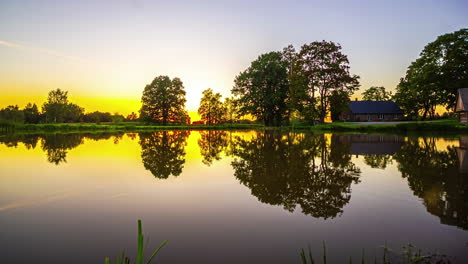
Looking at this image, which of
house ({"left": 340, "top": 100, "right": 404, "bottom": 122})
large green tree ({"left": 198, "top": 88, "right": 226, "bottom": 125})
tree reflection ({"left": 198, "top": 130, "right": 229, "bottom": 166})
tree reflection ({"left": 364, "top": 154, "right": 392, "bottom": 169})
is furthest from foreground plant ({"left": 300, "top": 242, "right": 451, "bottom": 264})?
large green tree ({"left": 198, "top": 88, "right": 226, "bottom": 125})

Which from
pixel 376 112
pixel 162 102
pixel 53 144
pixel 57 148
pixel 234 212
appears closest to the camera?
pixel 234 212

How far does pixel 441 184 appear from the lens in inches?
282

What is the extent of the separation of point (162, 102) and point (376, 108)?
6198 cm

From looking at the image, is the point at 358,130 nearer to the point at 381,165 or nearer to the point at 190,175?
the point at 381,165

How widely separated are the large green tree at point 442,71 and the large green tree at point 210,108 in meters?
59.5

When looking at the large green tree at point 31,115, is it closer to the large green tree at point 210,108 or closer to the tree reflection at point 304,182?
the large green tree at point 210,108

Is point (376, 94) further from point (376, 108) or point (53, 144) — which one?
point (53, 144)

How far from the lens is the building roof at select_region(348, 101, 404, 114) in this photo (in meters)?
72.4

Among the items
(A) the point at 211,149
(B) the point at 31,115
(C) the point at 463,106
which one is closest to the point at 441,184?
(A) the point at 211,149

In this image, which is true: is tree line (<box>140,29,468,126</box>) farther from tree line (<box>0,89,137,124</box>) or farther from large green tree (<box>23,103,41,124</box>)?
large green tree (<box>23,103,41,124</box>)

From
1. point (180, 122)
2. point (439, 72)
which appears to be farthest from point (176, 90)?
point (439, 72)

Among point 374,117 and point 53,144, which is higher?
point 374,117

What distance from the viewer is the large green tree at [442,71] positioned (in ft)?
151

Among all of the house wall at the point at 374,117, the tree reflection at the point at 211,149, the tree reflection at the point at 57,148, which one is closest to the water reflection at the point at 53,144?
the tree reflection at the point at 57,148
